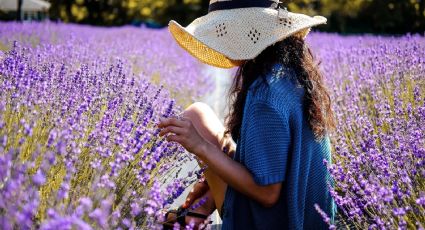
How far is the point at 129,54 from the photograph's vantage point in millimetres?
6512

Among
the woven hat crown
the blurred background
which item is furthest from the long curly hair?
the blurred background

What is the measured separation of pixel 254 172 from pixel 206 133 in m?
0.65

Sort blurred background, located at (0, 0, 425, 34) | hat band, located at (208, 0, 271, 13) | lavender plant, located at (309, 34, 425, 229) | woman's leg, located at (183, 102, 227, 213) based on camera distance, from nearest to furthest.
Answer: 1. lavender plant, located at (309, 34, 425, 229)
2. hat band, located at (208, 0, 271, 13)
3. woman's leg, located at (183, 102, 227, 213)
4. blurred background, located at (0, 0, 425, 34)

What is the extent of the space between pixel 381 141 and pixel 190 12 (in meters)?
30.1

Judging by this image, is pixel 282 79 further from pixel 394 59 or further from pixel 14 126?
pixel 394 59

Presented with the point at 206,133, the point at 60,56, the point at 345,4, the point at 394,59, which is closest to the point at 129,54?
the point at 60,56

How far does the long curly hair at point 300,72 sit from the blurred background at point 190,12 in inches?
947

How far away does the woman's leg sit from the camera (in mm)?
2428

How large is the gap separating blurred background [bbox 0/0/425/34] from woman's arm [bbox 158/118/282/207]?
960 inches

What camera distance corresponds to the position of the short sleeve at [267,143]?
194 centimetres

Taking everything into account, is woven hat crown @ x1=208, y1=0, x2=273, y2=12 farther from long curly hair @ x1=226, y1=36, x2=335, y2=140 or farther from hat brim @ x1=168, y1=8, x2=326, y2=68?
long curly hair @ x1=226, y1=36, x2=335, y2=140

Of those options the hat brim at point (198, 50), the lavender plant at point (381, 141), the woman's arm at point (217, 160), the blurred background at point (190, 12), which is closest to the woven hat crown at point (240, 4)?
the hat brim at point (198, 50)

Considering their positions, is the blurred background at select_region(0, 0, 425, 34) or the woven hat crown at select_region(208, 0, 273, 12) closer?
the woven hat crown at select_region(208, 0, 273, 12)

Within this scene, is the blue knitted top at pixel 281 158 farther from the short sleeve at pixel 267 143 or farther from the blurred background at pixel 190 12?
the blurred background at pixel 190 12
